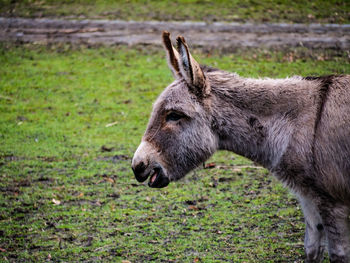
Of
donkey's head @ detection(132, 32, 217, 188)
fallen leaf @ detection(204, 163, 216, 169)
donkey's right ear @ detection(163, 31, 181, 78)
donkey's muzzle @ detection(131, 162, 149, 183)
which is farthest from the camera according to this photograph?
fallen leaf @ detection(204, 163, 216, 169)

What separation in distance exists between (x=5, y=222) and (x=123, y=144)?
338 centimetres

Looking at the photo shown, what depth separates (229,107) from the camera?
4410 millimetres

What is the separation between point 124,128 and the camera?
995 centimetres

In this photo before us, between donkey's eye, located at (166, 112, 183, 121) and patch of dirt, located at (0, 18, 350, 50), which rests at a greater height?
donkey's eye, located at (166, 112, 183, 121)

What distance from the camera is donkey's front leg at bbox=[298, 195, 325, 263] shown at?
4180mm

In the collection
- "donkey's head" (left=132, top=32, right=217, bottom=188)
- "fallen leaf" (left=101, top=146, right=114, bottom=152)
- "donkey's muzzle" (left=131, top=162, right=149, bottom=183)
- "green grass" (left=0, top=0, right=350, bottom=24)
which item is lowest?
"fallen leaf" (left=101, top=146, right=114, bottom=152)

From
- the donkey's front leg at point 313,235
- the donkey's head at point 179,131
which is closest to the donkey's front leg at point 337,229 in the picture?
the donkey's front leg at point 313,235

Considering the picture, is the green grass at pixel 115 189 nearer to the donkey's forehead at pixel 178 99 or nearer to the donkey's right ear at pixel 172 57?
the donkey's right ear at pixel 172 57

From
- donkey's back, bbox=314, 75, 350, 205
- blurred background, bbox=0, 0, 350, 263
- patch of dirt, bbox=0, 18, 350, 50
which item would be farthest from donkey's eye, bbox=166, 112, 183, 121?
patch of dirt, bbox=0, 18, 350, 50

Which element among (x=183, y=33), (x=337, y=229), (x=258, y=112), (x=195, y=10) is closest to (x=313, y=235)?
(x=337, y=229)

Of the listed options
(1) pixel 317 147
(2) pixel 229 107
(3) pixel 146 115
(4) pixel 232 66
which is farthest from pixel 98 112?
(1) pixel 317 147

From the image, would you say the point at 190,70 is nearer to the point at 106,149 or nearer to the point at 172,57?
the point at 172,57

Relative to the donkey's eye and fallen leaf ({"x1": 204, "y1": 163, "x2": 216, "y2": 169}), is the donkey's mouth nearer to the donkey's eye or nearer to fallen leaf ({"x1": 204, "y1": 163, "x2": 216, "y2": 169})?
the donkey's eye

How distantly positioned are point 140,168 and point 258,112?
4.03 feet
